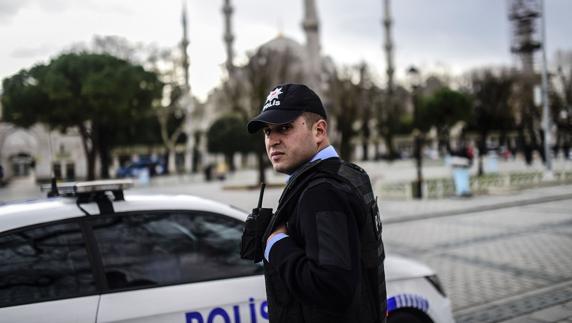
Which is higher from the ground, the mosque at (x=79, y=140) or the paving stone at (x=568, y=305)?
the mosque at (x=79, y=140)

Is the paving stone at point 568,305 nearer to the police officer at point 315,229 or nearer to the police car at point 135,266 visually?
the police car at point 135,266

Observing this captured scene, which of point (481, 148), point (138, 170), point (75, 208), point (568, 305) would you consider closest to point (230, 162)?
point (138, 170)

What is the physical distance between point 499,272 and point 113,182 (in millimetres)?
5376

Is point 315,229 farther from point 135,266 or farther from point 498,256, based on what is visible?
point 498,256

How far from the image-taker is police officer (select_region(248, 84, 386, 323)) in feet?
5.59

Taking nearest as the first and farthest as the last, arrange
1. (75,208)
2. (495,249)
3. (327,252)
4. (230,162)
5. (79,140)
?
(327,252), (75,208), (495,249), (79,140), (230,162)

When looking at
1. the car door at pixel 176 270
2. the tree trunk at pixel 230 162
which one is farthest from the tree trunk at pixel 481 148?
the tree trunk at pixel 230 162

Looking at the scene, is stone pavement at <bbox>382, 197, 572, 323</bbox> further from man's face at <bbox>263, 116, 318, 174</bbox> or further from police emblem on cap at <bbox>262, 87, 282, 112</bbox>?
police emblem on cap at <bbox>262, 87, 282, 112</bbox>

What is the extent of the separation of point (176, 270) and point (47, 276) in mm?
847

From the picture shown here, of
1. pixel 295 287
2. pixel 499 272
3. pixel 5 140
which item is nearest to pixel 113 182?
pixel 295 287

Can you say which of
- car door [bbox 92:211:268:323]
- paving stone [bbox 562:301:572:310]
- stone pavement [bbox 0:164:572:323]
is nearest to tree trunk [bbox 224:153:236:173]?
stone pavement [bbox 0:164:572:323]

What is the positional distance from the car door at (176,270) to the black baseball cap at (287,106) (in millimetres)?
1336

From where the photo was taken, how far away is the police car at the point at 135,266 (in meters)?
2.67

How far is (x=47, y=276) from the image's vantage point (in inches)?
109
